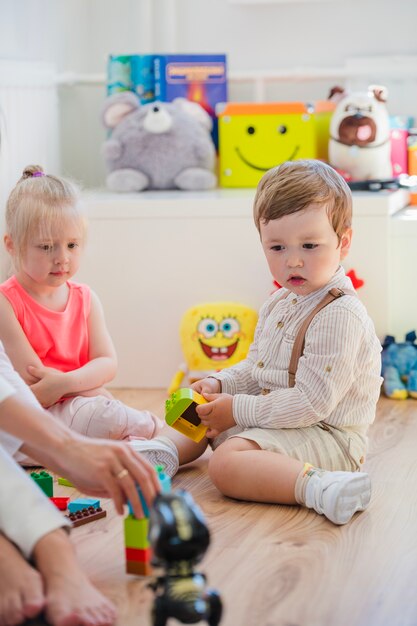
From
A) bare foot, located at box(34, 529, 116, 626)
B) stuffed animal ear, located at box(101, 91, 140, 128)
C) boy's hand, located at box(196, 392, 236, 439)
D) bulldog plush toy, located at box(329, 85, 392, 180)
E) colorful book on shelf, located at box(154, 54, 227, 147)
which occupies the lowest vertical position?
bare foot, located at box(34, 529, 116, 626)

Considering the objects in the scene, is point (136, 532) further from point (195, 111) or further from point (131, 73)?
point (131, 73)

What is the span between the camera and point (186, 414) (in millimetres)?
1629

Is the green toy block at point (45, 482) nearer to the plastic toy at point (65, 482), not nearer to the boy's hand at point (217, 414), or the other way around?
the plastic toy at point (65, 482)

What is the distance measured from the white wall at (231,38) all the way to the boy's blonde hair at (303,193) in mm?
1395

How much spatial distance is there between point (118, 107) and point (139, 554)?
1.74 metres

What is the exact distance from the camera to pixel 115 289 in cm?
239

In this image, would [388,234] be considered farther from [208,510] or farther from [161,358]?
[208,510]

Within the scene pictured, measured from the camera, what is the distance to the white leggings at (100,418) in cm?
181

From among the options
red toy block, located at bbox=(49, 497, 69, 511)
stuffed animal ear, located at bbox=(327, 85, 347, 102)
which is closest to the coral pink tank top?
red toy block, located at bbox=(49, 497, 69, 511)

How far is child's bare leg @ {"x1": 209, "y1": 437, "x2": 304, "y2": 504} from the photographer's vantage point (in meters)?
1.52

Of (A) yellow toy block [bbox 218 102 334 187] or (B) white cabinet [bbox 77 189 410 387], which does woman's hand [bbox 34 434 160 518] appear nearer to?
(B) white cabinet [bbox 77 189 410 387]

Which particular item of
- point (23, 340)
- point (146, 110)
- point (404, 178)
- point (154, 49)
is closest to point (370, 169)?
point (404, 178)

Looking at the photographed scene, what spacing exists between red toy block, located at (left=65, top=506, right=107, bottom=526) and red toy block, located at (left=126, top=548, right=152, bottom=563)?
22 centimetres

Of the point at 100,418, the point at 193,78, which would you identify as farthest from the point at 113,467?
the point at 193,78
